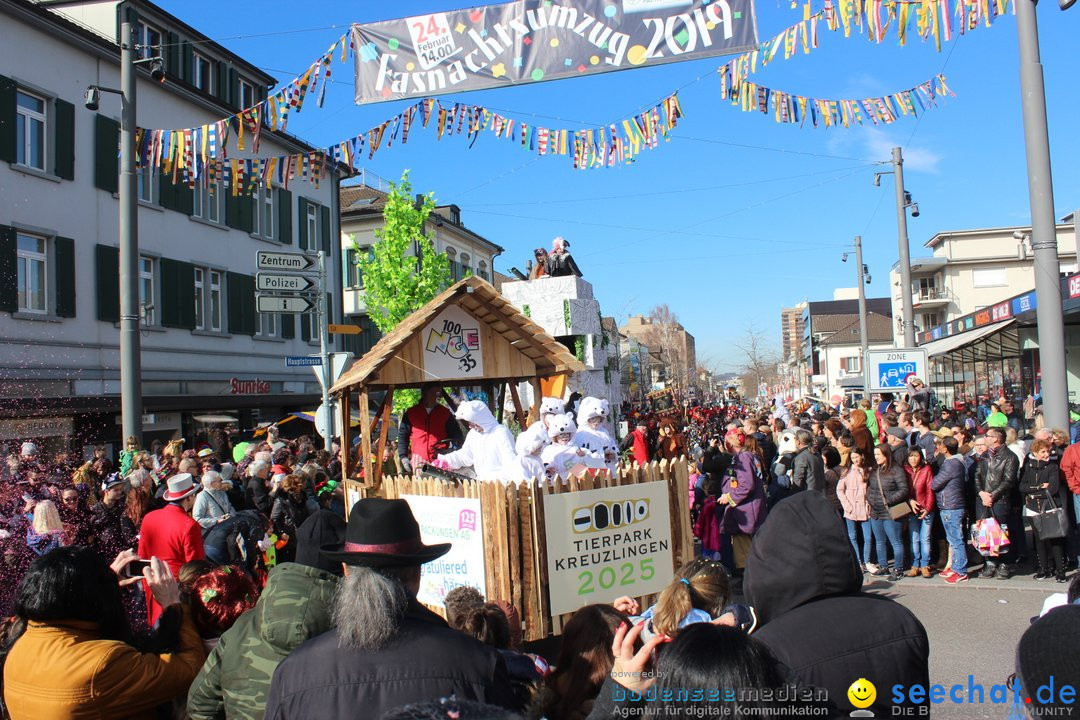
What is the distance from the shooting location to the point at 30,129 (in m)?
16.2

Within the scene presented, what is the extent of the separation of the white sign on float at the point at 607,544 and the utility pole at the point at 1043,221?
15.6ft

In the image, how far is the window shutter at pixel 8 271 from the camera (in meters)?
15.0

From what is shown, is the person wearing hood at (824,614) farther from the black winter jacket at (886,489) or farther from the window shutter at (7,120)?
the window shutter at (7,120)

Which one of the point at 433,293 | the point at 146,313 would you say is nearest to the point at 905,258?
the point at 433,293

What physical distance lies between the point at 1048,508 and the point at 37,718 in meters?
9.01

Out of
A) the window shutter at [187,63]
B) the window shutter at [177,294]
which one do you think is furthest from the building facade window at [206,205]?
the window shutter at [187,63]

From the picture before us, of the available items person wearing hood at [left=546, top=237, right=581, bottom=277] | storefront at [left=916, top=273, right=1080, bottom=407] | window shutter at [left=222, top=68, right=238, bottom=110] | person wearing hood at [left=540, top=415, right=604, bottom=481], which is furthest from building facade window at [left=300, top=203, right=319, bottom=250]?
person wearing hood at [left=540, top=415, right=604, bottom=481]

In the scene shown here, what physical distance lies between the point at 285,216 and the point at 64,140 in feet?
29.1

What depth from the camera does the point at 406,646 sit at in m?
2.21

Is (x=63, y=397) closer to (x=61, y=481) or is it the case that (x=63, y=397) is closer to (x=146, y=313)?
(x=146, y=313)

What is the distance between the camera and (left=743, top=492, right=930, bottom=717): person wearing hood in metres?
2.21

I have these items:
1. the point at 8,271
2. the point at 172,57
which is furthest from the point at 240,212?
the point at 8,271

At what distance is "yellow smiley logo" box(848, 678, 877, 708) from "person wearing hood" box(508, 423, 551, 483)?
16.0 ft

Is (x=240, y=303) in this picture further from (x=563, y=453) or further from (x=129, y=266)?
(x=563, y=453)
